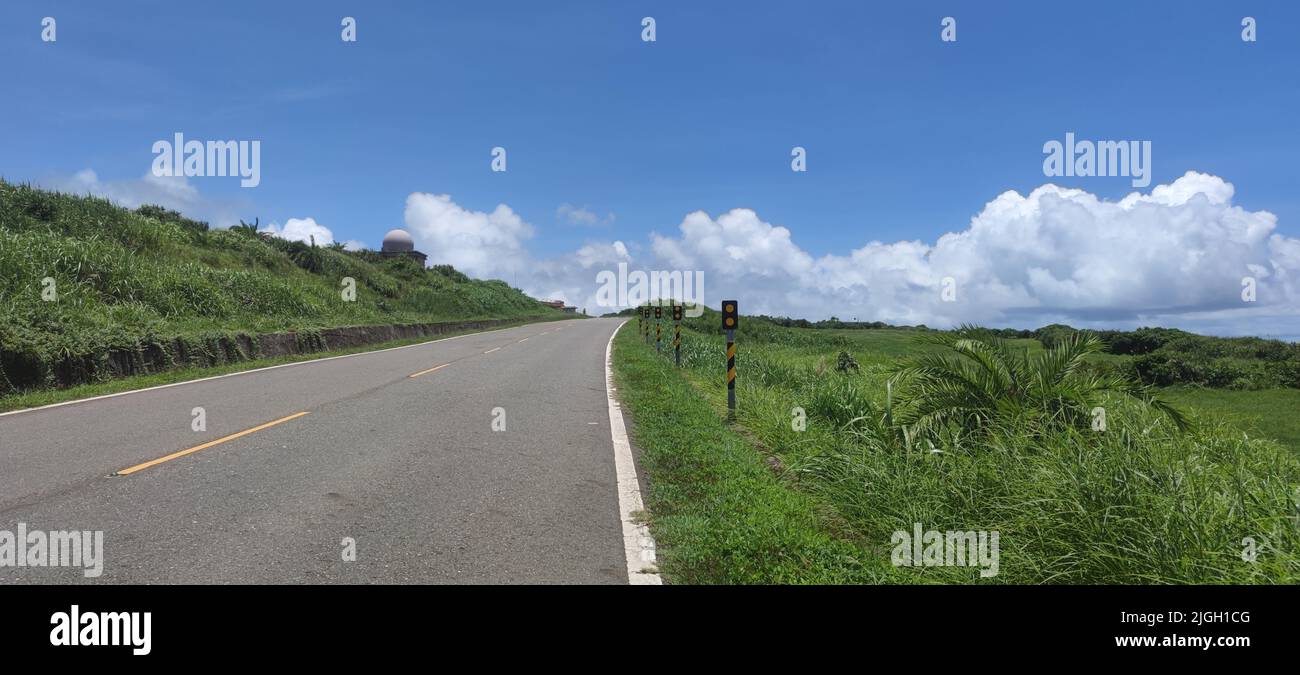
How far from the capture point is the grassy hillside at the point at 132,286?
45.3 feet

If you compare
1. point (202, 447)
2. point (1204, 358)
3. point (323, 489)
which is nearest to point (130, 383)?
point (202, 447)

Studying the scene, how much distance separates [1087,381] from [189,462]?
30.8ft

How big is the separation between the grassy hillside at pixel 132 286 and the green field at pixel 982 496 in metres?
12.2

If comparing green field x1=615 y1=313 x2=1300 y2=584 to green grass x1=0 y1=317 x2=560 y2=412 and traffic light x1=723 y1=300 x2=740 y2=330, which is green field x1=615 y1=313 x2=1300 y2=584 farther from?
green grass x1=0 y1=317 x2=560 y2=412

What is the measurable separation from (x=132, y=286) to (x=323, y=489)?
64.6 ft

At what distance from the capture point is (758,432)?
29.6 feet

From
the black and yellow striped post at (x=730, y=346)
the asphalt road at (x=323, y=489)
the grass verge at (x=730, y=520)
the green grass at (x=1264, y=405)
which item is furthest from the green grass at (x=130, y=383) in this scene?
the green grass at (x=1264, y=405)

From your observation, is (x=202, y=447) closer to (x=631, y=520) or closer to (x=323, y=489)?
(x=323, y=489)

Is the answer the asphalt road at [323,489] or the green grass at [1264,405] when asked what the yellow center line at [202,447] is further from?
the green grass at [1264,405]

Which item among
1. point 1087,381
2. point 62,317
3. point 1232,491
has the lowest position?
point 1232,491

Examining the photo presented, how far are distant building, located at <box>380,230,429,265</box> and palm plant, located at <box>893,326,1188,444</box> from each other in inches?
3166
